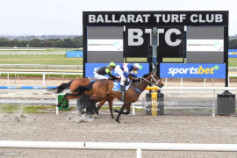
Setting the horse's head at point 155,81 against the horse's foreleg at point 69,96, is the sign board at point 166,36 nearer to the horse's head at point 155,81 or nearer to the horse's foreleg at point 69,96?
the horse's foreleg at point 69,96

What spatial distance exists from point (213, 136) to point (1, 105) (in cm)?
748

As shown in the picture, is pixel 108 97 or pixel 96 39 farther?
pixel 96 39

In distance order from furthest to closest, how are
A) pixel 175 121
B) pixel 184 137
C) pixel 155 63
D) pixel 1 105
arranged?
pixel 1 105 < pixel 155 63 < pixel 175 121 < pixel 184 137

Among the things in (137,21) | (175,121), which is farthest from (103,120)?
(137,21)

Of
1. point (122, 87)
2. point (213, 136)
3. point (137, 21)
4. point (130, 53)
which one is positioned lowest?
point (213, 136)

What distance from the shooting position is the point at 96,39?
12.5 meters

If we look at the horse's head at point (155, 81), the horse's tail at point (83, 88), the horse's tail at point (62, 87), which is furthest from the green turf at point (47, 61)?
the horse's head at point (155, 81)

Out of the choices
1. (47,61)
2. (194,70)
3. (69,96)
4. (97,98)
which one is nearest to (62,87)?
(69,96)

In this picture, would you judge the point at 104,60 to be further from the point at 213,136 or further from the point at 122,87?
the point at 213,136

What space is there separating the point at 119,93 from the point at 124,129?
1.46 meters

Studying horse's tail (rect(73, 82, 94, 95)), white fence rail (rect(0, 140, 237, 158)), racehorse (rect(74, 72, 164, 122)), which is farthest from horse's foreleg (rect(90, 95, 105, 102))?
white fence rail (rect(0, 140, 237, 158))

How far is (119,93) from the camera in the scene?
1037 cm

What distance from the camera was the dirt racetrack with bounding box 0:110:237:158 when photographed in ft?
25.7

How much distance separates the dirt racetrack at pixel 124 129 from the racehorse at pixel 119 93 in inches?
21.0
